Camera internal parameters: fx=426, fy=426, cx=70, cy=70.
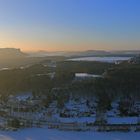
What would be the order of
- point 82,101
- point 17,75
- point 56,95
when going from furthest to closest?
point 17,75 < point 56,95 < point 82,101

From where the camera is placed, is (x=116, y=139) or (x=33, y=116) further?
(x=33, y=116)

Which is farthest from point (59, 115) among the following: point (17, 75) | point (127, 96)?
point (17, 75)

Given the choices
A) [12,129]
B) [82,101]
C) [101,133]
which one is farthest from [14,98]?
[101,133]

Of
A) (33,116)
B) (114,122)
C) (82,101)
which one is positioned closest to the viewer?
(114,122)

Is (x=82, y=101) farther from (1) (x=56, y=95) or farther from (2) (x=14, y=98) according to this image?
(2) (x=14, y=98)

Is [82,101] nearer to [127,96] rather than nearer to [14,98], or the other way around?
[127,96]

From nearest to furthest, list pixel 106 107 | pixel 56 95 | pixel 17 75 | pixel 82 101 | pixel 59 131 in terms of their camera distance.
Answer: pixel 59 131, pixel 106 107, pixel 82 101, pixel 56 95, pixel 17 75
